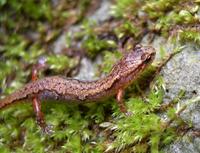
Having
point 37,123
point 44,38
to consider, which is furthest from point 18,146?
point 44,38

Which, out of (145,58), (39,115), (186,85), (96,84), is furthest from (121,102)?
(39,115)

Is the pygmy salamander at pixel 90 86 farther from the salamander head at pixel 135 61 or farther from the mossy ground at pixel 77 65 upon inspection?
the mossy ground at pixel 77 65

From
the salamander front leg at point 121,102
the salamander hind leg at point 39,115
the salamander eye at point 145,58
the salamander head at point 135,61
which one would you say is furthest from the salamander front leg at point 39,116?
the salamander eye at point 145,58

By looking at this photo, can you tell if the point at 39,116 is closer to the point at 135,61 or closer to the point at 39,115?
the point at 39,115

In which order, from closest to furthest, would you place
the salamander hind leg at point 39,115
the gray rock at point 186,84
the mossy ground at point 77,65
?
the gray rock at point 186,84
the mossy ground at point 77,65
the salamander hind leg at point 39,115

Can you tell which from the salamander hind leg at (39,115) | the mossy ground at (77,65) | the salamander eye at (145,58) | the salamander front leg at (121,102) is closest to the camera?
the mossy ground at (77,65)

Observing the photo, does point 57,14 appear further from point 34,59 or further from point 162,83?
point 162,83

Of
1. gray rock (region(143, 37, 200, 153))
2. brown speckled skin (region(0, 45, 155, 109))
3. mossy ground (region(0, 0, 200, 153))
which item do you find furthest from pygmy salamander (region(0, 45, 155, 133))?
gray rock (region(143, 37, 200, 153))
